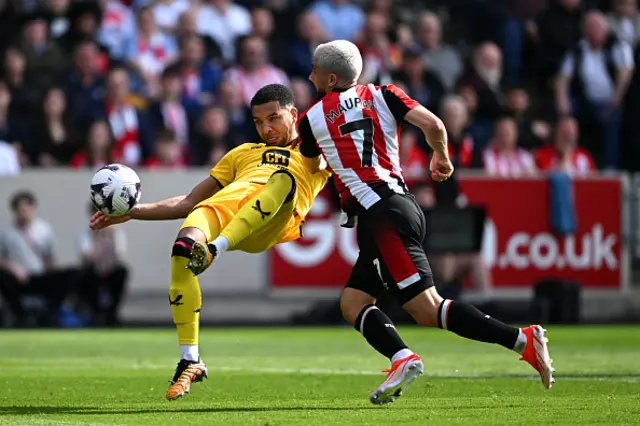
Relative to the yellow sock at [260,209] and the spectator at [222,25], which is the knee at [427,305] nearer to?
the yellow sock at [260,209]

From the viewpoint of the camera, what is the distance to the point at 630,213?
17844 millimetres

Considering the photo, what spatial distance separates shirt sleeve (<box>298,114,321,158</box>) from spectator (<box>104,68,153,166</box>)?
383 inches

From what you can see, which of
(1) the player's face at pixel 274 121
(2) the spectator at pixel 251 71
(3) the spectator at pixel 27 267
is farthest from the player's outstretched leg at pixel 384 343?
(2) the spectator at pixel 251 71

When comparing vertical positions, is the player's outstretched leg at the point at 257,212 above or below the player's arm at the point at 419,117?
below

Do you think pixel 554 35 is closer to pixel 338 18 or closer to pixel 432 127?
pixel 338 18

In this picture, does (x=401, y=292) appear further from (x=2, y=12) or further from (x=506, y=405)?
(x=2, y=12)

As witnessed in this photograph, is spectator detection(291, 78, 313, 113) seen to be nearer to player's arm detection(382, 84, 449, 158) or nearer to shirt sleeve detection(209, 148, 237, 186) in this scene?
shirt sleeve detection(209, 148, 237, 186)

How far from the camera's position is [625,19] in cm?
2122

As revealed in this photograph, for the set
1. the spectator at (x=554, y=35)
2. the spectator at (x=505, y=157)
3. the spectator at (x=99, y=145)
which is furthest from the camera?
the spectator at (x=554, y=35)

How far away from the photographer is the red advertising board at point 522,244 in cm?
1734

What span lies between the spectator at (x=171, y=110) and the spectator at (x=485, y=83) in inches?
162

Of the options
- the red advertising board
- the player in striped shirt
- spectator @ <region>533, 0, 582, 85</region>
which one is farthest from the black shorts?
spectator @ <region>533, 0, 582, 85</region>

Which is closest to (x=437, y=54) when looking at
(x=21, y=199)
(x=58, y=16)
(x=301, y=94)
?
(x=301, y=94)

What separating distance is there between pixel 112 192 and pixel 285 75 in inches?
432
